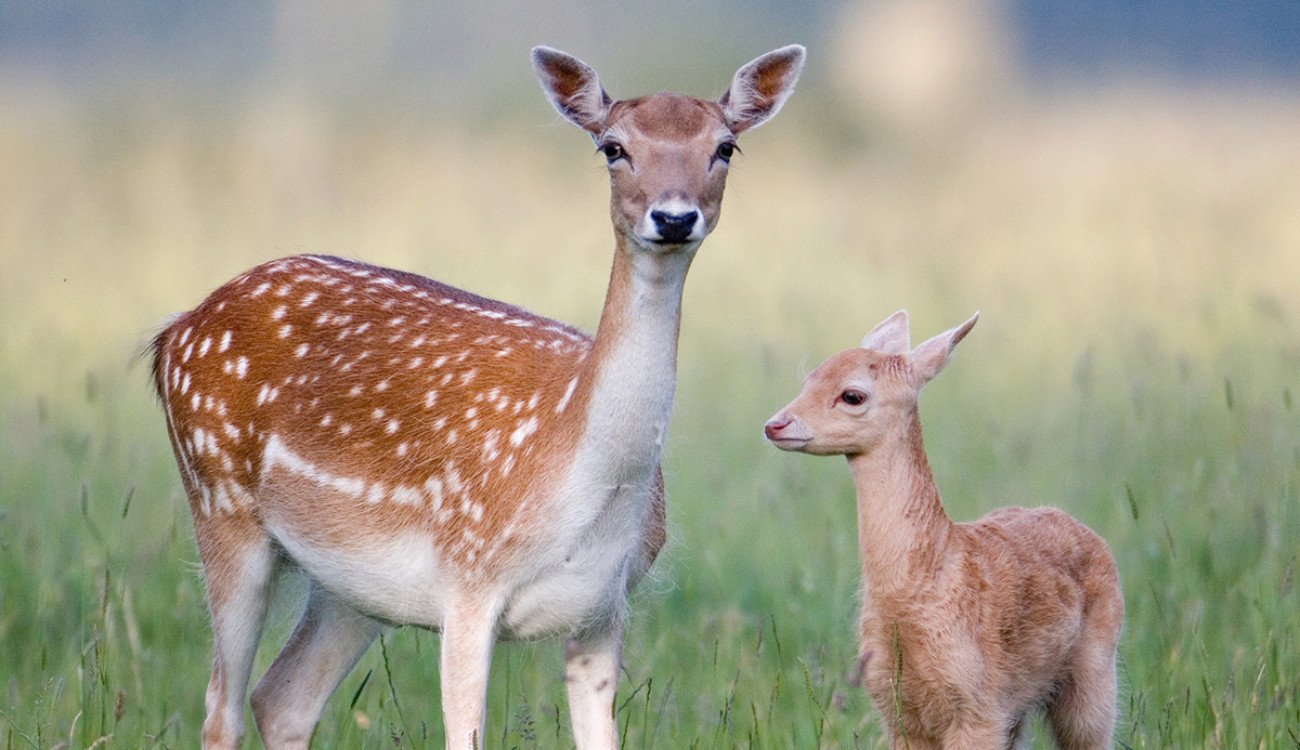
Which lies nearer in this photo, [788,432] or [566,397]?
[788,432]

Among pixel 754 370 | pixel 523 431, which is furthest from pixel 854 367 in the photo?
pixel 754 370

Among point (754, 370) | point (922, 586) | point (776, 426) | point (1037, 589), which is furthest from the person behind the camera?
point (754, 370)

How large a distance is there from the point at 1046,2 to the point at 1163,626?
118 ft

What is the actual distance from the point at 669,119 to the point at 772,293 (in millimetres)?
8120

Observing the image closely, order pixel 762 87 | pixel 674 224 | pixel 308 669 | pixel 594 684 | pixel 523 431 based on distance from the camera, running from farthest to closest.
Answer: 1. pixel 308 669
2. pixel 762 87
3. pixel 594 684
4. pixel 523 431
5. pixel 674 224

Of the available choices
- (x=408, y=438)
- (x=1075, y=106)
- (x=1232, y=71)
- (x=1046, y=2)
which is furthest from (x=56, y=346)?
Answer: (x=1046, y=2)

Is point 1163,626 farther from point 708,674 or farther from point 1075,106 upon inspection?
point 1075,106

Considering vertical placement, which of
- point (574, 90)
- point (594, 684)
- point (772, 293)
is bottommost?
point (772, 293)

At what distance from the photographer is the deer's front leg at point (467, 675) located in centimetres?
532

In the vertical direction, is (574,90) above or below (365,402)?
above

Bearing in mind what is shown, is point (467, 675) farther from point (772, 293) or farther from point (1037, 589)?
point (772, 293)

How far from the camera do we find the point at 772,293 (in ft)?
44.1

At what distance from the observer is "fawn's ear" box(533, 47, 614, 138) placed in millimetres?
5617

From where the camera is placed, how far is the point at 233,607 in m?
6.04
